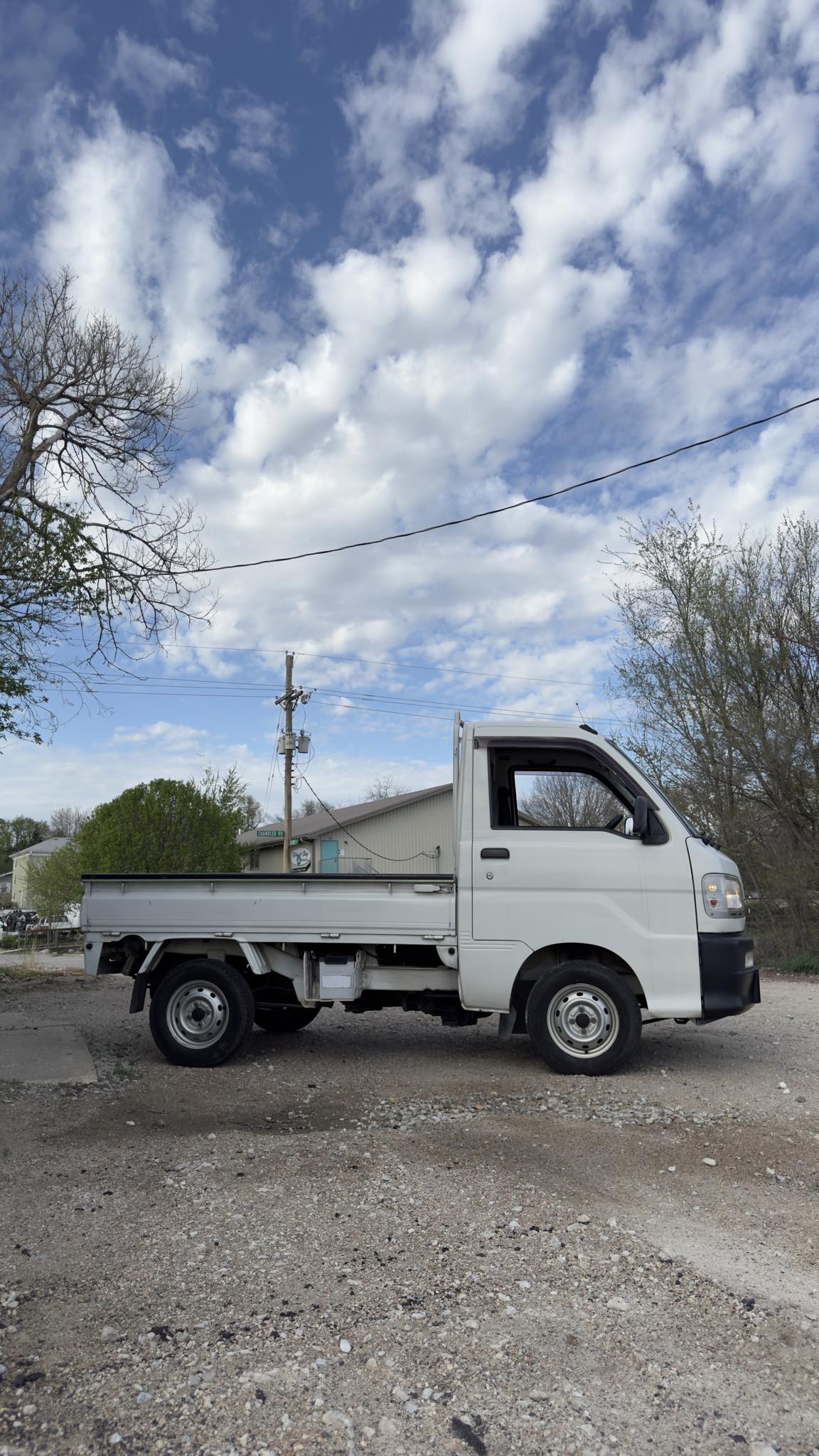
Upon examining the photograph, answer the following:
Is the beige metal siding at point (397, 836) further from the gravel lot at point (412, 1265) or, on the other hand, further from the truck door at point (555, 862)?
the gravel lot at point (412, 1265)

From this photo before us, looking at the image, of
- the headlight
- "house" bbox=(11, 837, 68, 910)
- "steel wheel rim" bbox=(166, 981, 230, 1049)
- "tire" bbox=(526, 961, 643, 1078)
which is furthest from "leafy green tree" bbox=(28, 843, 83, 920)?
the headlight

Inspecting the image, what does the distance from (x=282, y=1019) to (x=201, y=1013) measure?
1.49 meters

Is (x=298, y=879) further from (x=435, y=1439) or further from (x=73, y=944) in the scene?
(x=73, y=944)

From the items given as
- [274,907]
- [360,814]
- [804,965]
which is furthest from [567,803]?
[360,814]

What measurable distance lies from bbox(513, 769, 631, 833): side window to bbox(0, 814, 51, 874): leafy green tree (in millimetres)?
75346

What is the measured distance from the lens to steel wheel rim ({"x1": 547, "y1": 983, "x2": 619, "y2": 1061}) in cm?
699

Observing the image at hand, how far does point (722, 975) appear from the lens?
6762 millimetres

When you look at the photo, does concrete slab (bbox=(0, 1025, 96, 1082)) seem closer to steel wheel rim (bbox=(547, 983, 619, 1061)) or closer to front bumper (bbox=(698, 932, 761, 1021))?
steel wheel rim (bbox=(547, 983, 619, 1061))

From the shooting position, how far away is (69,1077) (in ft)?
23.2

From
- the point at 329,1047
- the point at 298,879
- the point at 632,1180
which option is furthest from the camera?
the point at 329,1047

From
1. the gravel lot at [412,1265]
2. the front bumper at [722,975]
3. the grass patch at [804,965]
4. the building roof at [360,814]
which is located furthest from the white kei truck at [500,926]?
the building roof at [360,814]

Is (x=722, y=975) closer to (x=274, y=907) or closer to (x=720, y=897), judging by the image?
(x=720, y=897)

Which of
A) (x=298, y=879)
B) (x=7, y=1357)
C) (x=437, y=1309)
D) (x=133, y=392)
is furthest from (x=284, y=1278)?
(x=133, y=392)

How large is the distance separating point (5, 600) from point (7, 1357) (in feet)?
30.8
